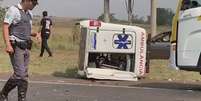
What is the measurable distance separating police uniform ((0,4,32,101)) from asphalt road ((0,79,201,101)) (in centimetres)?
159

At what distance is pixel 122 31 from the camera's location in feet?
55.2

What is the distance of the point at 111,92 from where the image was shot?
1374 cm

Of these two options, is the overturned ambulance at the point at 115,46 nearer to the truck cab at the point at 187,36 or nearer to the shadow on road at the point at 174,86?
the shadow on road at the point at 174,86

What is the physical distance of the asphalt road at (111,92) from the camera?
40.6 feet

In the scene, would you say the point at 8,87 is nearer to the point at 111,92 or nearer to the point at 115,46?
the point at 111,92

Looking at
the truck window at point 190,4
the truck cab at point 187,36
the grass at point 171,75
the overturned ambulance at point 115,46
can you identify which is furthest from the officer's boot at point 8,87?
the grass at point 171,75

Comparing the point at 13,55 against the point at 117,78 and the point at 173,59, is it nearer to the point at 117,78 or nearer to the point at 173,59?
the point at 173,59

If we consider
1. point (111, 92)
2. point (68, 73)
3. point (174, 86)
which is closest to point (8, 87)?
point (111, 92)

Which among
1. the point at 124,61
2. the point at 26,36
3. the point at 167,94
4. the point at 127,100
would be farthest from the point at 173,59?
the point at 26,36

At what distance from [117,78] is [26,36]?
23.4 ft

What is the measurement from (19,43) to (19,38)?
97mm

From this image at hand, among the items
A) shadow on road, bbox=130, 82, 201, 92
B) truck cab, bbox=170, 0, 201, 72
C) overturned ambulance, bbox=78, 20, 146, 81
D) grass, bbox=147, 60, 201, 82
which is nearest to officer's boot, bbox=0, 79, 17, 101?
truck cab, bbox=170, 0, 201, 72

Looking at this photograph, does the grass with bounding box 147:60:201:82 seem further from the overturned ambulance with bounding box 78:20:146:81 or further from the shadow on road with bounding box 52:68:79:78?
the shadow on road with bounding box 52:68:79:78

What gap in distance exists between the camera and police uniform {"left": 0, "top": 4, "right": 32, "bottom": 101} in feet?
32.6
